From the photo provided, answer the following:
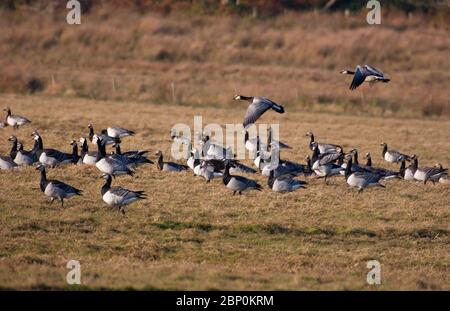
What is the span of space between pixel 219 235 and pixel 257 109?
4684 mm

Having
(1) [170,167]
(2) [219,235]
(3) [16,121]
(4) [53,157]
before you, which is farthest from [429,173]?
(3) [16,121]

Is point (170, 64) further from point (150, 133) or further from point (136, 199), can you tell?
point (136, 199)

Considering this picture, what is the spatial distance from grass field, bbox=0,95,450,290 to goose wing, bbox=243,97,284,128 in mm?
1727

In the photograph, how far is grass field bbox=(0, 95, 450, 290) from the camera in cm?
1246

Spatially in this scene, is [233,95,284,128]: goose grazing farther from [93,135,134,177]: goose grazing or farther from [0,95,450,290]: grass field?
[93,135,134,177]: goose grazing

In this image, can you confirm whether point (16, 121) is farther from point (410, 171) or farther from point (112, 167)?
point (410, 171)

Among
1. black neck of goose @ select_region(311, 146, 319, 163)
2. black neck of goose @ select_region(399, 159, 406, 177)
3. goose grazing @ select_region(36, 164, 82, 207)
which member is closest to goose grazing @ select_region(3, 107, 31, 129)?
black neck of goose @ select_region(311, 146, 319, 163)

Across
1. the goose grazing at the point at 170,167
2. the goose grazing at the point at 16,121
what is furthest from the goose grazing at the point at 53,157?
the goose grazing at the point at 16,121

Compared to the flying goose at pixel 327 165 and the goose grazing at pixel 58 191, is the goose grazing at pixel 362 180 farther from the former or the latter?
the goose grazing at pixel 58 191

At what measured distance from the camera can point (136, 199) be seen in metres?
16.6

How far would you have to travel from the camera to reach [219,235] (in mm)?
15539

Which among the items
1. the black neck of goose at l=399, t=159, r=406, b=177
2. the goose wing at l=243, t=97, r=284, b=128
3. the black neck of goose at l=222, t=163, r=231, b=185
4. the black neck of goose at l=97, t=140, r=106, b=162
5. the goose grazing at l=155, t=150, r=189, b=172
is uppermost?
the goose wing at l=243, t=97, r=284, b=128

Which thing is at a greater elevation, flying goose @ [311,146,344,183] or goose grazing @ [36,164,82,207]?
goose grazing @ [36,164,82,207]

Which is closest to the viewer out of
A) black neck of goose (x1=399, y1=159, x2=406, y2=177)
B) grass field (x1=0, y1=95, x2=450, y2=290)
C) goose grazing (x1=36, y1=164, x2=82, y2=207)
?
grass field (x1=0, y1=95, x2=450, y2=290)
